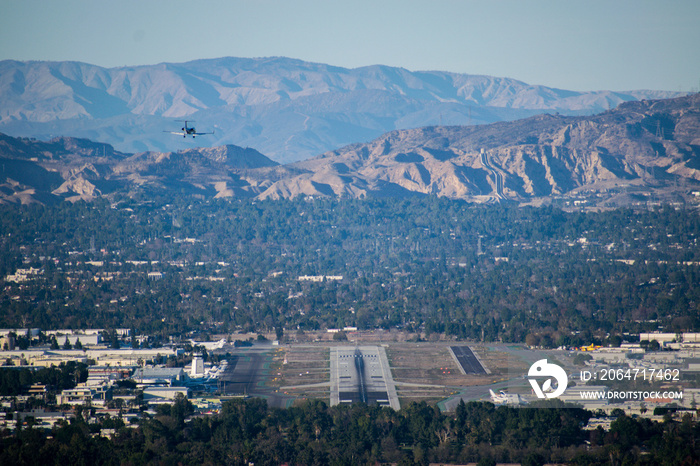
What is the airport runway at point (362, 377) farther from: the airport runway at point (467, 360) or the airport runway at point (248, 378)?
the airport runway at point (467, 360)

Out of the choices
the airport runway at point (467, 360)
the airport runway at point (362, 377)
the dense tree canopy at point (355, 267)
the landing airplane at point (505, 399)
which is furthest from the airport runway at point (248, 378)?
the airport runway at point (467, 360)

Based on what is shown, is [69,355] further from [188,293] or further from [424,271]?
[424,271]

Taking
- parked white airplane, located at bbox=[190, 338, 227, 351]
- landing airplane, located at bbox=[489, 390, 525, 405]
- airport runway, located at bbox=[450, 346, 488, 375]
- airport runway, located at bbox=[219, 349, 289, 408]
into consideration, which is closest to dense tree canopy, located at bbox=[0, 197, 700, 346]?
parked white airplane, located at bbox=[190, 338, 227, 351]

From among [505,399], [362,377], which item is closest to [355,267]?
[362,377]

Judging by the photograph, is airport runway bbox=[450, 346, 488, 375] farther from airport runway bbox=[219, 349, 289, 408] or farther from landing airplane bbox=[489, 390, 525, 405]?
airport runway bbox=[219, 349, 289, 408]

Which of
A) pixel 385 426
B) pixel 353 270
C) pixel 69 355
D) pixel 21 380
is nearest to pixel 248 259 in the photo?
pixel 353 270
